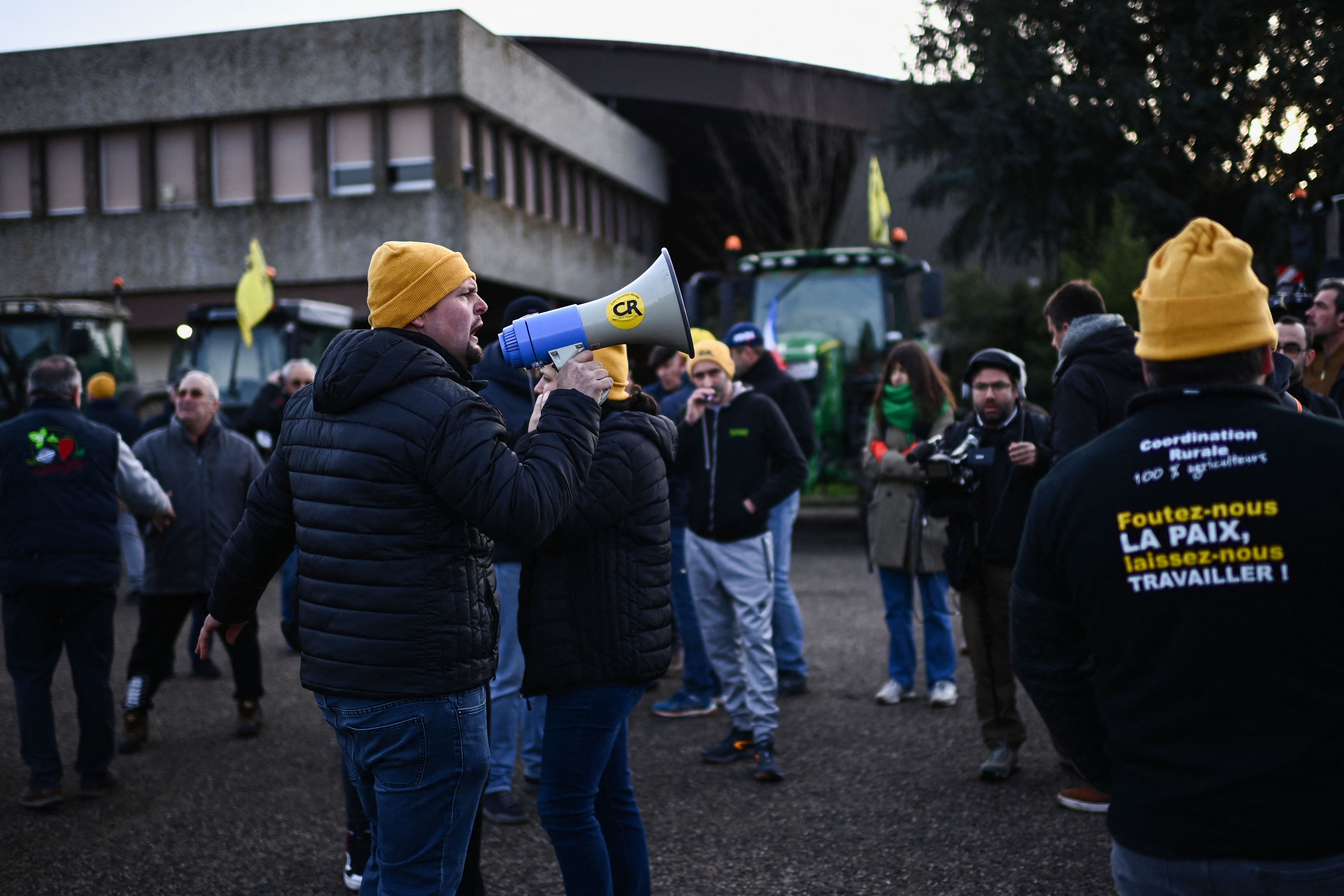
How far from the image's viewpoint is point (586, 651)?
11.1ft

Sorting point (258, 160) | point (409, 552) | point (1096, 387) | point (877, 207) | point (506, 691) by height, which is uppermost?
point (258, 160)

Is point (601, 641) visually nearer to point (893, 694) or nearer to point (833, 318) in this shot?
point (893, 694)

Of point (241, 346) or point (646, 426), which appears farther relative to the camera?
point (241, 346)

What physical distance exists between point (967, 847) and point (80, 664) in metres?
3.96

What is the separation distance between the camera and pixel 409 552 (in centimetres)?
268

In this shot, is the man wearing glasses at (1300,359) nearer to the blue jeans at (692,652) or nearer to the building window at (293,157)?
A: the blue jeans at (692,652)

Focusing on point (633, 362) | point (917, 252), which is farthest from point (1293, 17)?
point (633, 362)

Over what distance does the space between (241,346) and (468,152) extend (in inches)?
406

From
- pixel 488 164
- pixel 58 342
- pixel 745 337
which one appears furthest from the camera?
pixel 488 164

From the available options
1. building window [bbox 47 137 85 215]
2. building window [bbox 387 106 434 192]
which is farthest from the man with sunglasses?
building window [bbox 47 137 85 215]

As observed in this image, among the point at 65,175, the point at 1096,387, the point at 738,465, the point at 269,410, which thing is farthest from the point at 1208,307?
the point at 65,175

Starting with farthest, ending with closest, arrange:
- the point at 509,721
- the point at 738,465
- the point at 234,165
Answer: the point at 234,165, the point at 738,465, the point at 509,721

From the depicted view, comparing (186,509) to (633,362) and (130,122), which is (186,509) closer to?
(633,362)

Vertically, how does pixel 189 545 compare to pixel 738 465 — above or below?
below
